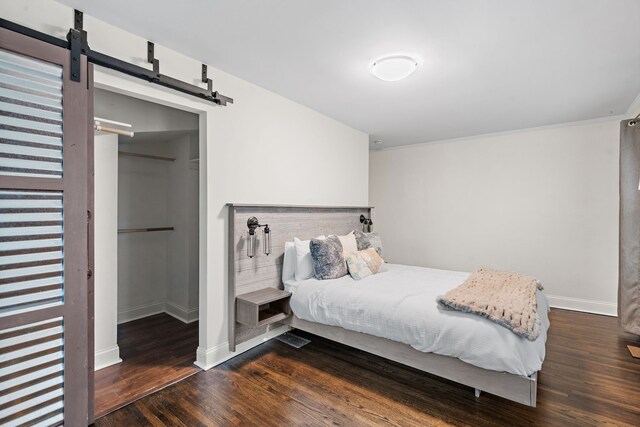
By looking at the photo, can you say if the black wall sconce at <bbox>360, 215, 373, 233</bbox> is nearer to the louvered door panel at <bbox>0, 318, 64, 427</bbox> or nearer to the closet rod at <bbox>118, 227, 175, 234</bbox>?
the closet rod at <bbox>118, 227, 175, 234</bbox>

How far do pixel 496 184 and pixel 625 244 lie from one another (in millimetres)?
1712

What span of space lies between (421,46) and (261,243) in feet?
7.05

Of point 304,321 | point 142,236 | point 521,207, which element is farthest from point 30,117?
point 521,207

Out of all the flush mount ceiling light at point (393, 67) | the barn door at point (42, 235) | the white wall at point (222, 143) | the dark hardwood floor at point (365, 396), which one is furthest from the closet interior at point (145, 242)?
the flush mount ceiling light at point (393, 67)

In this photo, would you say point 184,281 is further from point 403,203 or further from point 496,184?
point 496,184

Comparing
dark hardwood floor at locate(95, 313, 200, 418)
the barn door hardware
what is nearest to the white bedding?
dark hardwood floor at locate(95, 313, 200, 418)

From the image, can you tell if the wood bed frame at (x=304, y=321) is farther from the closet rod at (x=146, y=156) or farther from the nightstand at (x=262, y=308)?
the closet rod at (x=146, y=156)

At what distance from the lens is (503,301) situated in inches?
86.4

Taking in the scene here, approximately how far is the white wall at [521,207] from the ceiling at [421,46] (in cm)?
76

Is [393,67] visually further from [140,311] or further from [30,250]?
[140,311]

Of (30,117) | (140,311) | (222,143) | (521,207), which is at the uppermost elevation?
(222,143)

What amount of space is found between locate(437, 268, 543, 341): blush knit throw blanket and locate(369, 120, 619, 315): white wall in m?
1.77

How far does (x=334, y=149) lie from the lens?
410cm

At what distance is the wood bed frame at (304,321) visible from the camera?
1917 mm
